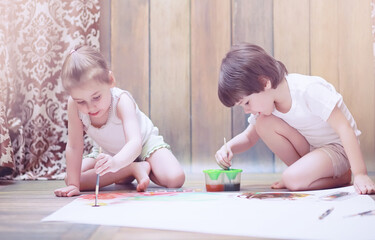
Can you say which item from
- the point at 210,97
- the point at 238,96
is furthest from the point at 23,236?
the point at 210,97

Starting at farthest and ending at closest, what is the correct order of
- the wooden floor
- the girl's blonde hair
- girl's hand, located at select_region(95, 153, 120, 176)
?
the girl's blonde hair
girl's hand, located at select_region(95, 153, 120, 176)
the wooden floor

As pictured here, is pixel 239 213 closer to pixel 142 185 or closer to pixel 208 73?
pixel 142 185

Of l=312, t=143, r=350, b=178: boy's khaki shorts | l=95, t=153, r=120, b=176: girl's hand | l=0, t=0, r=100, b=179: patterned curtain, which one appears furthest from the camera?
l=0, t=0, r=100, b=179: patterned curtain

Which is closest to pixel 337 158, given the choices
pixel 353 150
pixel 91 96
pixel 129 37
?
pixel 353 150

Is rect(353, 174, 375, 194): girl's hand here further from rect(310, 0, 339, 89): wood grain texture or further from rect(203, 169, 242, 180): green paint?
rect(310, 0, 339, 89): wood grain texture

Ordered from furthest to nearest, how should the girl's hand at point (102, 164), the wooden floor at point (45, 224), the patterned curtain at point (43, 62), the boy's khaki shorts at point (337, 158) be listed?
the patterned curtain at point (43, 62) → the boy's khaki shorts at point (337, 158) → the girl's hand at point (102, 164) → the wooden floor at point (45, 224)

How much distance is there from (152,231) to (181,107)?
1292mm

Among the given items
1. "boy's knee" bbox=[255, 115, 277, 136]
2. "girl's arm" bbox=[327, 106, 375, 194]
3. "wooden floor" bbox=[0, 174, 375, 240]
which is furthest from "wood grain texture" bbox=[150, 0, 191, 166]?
"girl's arm" bbox=[327, 106, 375, 194]

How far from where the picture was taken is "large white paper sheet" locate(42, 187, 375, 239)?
0.78 meters

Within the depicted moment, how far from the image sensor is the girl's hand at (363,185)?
45.9 inches

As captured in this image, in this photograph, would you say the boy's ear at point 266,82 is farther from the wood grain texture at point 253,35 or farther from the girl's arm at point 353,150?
the wood grain texture at point 253,35

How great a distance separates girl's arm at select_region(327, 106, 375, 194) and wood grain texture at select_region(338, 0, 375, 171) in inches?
30.5

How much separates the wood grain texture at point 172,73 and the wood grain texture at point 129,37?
36mm

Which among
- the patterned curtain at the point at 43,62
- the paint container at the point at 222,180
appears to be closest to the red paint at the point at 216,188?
the paint container at the point at 222,180
